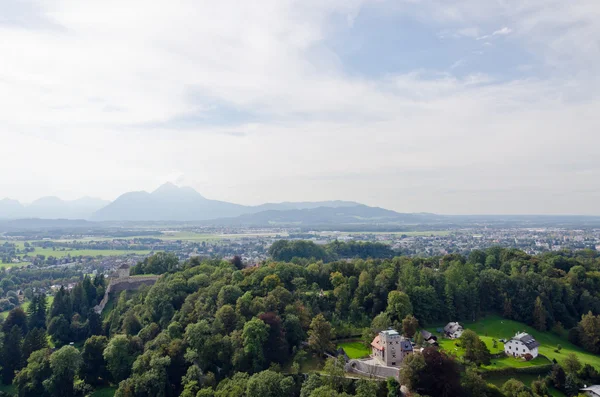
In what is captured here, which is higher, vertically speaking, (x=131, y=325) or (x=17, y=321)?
(x=131, y=325)

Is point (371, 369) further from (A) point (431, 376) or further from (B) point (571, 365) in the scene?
(B) point (571, 365)

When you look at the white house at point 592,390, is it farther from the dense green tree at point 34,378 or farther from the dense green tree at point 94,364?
the dense green tree at point 34,378

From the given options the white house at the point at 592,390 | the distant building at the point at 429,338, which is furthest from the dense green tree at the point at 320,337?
the white house at the point at 592,390

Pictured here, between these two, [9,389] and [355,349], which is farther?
[9,389]

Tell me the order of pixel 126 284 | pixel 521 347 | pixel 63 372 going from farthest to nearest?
pixel 126 284, pixel 521 347, pixel 63 372

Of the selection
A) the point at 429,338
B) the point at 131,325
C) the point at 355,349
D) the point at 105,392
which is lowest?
the point at 105,392

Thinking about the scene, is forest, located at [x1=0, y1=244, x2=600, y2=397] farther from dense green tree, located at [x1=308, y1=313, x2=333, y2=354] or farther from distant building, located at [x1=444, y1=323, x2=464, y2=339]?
distant building, located at [x1=444, y1=323, x2=464, y2=339]

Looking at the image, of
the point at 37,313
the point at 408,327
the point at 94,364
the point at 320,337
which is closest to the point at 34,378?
the point at 94,364
